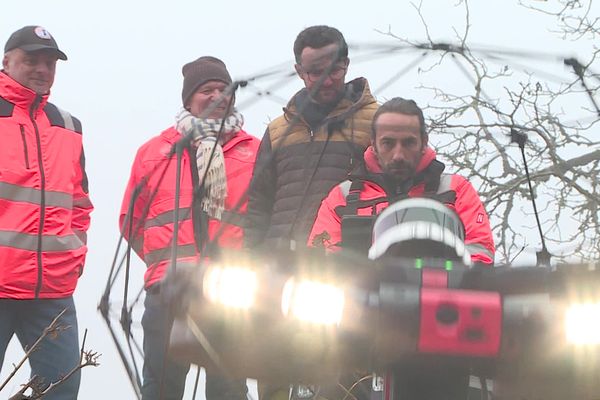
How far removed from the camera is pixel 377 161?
408cm

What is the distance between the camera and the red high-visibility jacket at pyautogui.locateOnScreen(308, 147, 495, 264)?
379 centimetres

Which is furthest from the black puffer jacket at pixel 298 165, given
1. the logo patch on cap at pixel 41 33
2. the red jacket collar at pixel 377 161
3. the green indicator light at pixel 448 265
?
the green indicator light at pixel 448 265

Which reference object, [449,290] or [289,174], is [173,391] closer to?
[289,174]

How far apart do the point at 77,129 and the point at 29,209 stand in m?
0.54

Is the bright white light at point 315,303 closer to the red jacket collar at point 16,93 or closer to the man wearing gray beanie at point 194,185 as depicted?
the man wearing gray beanie at point 194,185

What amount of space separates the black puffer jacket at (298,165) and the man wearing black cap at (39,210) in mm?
885

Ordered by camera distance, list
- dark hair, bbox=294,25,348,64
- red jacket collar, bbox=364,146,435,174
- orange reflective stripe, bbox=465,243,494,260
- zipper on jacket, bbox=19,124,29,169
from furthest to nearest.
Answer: zipper on jacket, bbox=19,124,29,169 → dark hair, bbox=294,25,348,64 → red jacket collar, bbox=364,146,435,174 → orange reflective stripe, bbox=465,243,494,260

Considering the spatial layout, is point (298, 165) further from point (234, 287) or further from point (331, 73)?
point (234, 287)

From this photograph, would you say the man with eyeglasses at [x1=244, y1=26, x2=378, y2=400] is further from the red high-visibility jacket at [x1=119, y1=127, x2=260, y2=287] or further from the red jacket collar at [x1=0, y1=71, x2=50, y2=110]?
the red jacket collar at [x1=0, y1=71, x2=50, y2=110]

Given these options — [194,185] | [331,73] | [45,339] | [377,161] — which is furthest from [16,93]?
[377,161]

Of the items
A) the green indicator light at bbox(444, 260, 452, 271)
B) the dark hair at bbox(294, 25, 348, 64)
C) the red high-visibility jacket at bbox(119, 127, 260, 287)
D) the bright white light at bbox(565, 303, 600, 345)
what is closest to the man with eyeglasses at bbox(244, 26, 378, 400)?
the dark hair at bbox(294, 25, 348, 64)

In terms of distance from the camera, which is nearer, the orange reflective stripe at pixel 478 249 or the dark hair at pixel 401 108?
the orange reflective stripe at pixel 478 249

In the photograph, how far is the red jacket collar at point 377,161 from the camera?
13.0 feet

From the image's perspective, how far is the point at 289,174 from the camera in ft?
16.3
